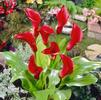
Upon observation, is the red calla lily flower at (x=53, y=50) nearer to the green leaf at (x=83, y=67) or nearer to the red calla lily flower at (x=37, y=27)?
the red calla lily flower at (x=37, y=27)

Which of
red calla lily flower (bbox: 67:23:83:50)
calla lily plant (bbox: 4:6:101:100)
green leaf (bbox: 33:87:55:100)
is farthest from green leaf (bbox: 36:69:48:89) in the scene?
red calla lily flower (bbox: 67:23:83:50)

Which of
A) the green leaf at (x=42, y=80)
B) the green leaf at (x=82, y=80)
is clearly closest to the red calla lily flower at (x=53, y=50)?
the green leaf at (x=42, y=80)

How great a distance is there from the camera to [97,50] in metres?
5.74

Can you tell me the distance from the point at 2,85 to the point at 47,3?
368 centimetres

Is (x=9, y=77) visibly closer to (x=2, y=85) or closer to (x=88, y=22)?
(x=2, y=85)

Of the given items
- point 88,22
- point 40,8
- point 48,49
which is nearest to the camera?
point 48,49

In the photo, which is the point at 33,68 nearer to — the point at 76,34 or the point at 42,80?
the point at 42,80

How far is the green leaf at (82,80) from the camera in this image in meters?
3.53

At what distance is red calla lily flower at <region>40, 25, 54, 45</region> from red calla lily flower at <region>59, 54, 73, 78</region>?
0.22 metres

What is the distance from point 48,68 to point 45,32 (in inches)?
15.3

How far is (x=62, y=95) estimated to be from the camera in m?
3.45

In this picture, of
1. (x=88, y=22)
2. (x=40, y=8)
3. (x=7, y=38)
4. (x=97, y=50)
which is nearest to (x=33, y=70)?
(x=7, y=38)

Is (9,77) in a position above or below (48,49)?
below

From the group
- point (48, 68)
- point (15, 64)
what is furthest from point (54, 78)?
point (15, 64)
